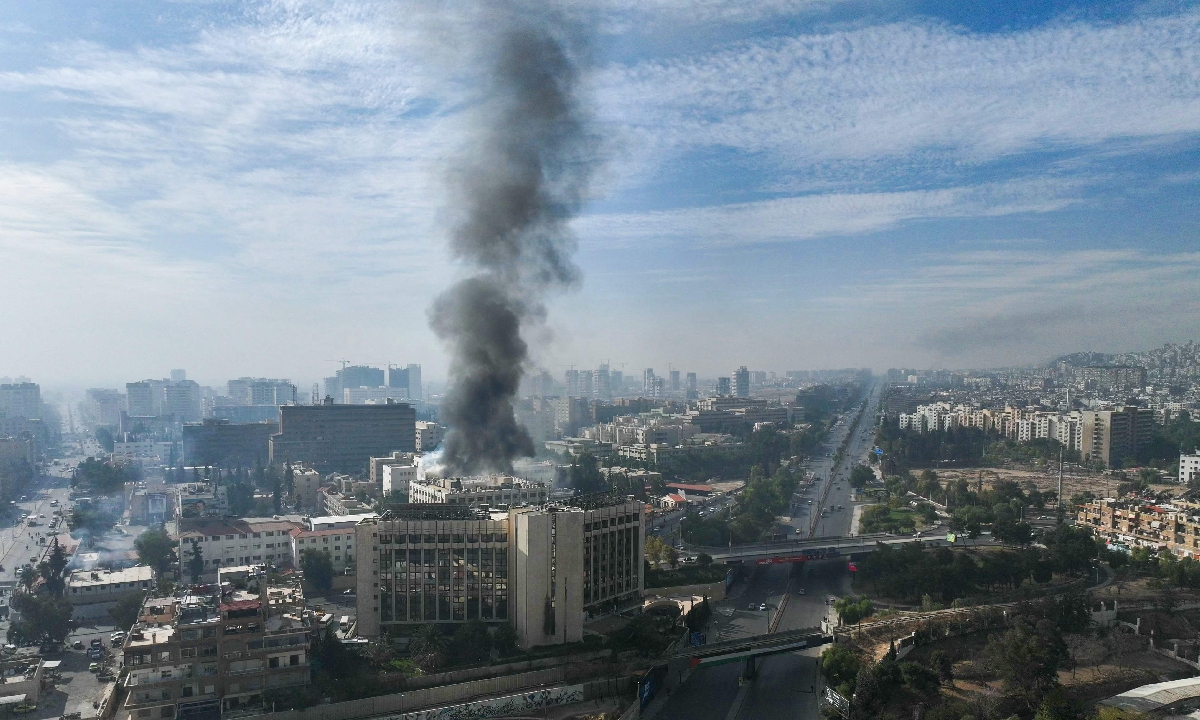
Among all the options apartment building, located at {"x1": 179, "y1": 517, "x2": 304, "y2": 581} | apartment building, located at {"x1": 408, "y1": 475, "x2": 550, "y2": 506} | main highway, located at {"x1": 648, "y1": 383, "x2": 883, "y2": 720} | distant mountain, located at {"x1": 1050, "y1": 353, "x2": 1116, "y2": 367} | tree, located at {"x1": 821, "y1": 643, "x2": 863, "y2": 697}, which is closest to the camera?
main highway, located at {"x1": 648, "y1": 383, "x2": 883, "y2": 720}

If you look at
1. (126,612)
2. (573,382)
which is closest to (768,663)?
(126,612)

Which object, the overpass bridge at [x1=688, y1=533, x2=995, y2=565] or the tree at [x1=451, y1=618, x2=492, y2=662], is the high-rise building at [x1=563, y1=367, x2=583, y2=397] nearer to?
the overpass bridge at [x1=688, y1=533, x2=995, y2=565]

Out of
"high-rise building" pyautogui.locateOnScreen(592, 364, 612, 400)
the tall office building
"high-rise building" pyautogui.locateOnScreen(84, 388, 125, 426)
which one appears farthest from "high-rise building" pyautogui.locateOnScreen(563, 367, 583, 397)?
"high-rise building" pyautogui.locateOnScreen(84, 388, 125, 426)

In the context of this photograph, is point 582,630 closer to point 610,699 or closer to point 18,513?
point 610,699

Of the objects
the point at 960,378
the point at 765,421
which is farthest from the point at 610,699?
the point at 960,378

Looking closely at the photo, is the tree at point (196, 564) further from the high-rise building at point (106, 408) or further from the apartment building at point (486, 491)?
the high-rise building at point (106, 408)

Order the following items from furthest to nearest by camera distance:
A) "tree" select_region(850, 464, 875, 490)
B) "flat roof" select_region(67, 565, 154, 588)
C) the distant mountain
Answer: the distant mountain, "tree" select_region(850, 464, 875, 490), "flat roof" select_region(67, 565, 154, 588)
